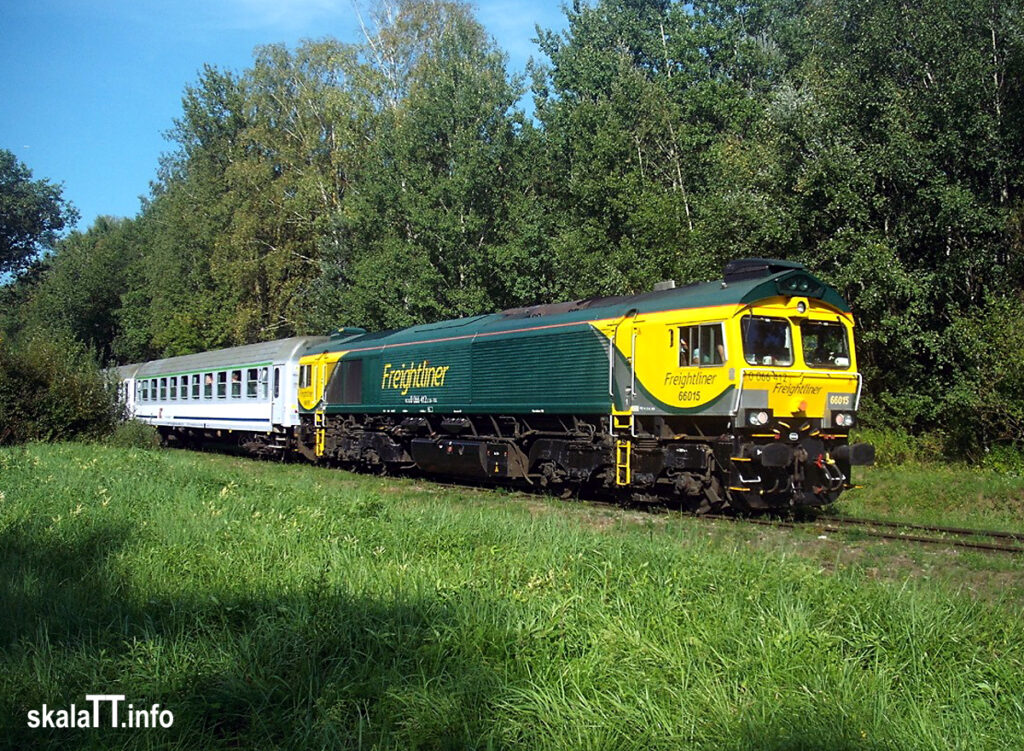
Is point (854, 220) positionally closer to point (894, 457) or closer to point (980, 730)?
point (894, 457)

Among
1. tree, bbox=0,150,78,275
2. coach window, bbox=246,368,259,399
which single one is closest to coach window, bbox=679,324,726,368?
coach window, bbox=246,368,259,399

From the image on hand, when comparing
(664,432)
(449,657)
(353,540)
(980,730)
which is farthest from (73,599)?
(664,432)

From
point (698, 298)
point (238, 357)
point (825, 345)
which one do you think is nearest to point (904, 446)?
point (825, 345)

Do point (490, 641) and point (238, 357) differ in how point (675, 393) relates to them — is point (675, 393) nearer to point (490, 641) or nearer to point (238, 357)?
point (490, 641)

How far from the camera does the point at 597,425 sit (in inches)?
593

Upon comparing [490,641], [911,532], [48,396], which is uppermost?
[48,396]

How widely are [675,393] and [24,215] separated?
215ft

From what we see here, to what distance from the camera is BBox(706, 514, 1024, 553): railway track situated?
10727 millimetres

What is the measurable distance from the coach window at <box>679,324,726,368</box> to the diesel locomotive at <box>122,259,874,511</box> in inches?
0.8

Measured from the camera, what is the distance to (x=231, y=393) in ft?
90.3

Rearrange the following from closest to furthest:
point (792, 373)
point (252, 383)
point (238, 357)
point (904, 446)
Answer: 1. point (792, 373)
2. point (904, 446)
3. point (252, 383)
4. point (238, 357)

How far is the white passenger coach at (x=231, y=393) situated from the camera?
25.2 metres

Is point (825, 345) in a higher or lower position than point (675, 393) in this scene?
higher

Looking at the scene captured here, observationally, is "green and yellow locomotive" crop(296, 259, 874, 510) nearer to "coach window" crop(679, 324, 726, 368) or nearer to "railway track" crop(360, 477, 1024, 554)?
"coach window" crop(679, 324, 726, 368)
